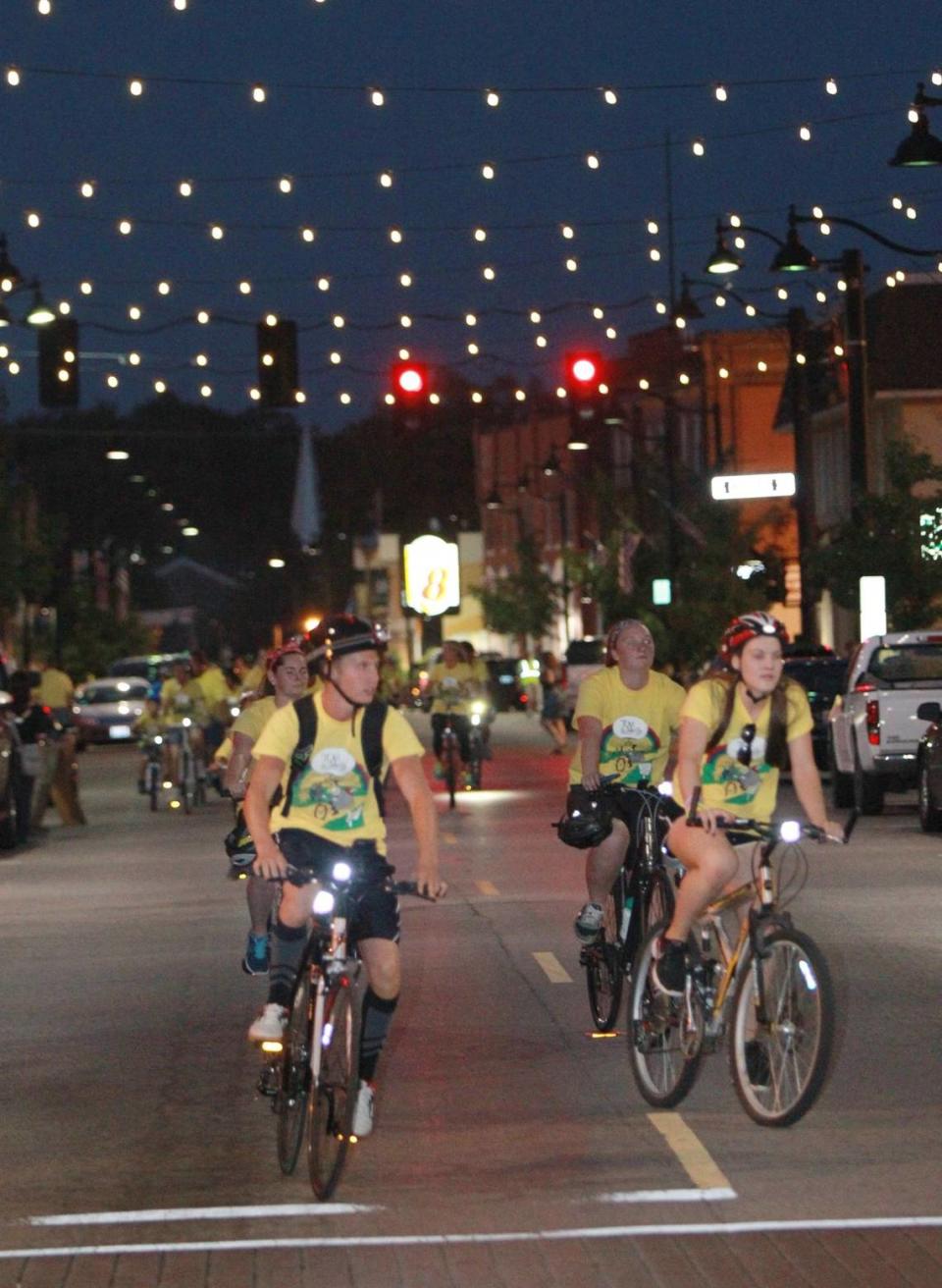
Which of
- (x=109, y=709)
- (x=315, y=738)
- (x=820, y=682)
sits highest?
(x=315, y=738)

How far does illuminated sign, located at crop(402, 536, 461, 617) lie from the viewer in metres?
70.2

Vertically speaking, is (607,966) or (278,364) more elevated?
(278,364)

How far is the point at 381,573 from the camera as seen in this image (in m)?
120

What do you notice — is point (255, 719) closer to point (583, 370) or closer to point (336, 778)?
point (336, 778)

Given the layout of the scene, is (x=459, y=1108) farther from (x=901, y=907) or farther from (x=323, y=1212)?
(x=901, y=907)

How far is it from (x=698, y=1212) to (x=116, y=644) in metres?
86.8

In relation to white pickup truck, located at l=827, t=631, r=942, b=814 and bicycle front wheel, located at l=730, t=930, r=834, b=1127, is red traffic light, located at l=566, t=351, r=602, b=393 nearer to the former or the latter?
white pickup truck, located at l=827, t=631, r=942, b=814

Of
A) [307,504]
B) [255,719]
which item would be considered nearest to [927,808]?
[255,719]

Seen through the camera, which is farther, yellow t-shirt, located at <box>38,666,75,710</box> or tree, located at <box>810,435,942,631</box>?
tree, located at <box>810,435,942,631</box>

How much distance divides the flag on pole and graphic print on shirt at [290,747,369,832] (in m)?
122

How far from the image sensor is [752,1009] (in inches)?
366

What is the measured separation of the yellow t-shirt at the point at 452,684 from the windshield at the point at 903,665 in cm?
456

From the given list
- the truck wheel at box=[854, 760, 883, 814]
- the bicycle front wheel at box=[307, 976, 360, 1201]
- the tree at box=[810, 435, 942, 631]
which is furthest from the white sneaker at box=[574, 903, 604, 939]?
the tree at box=[810, 435, 942, 631]

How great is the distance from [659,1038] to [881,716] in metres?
17.1
